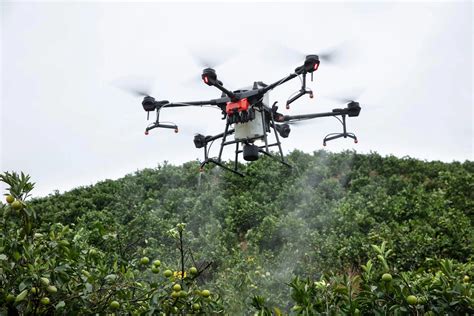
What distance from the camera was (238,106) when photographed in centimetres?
547

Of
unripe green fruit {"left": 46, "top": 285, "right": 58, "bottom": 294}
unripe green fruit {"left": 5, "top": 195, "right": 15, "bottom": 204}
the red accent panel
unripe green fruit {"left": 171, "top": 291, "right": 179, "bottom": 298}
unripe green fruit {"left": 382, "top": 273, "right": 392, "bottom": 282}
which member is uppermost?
the red accent panel

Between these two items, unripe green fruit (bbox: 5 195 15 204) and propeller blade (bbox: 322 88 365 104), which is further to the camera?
propeller blade (bbox: 322 88 365 104)

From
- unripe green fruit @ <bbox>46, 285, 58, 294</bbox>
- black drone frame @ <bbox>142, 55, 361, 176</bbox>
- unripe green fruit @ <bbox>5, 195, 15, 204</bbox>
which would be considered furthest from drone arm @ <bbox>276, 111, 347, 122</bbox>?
unripe green fruit @ <bbox>46, 285, 58, 294</bbox>

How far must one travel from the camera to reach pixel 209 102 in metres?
5.75

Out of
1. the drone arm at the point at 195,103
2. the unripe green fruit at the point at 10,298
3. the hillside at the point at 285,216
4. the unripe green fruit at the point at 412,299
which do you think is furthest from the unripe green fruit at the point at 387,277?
the drone arm at the point at 195,103

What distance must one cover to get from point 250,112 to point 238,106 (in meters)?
0.12

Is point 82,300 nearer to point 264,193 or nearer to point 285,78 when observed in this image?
point 285,78

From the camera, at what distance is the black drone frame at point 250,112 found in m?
5.17

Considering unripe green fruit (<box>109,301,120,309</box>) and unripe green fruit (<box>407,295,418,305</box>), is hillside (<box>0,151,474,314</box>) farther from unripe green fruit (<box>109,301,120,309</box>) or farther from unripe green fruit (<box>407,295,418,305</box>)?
unripe green fruit (<box>407,295,418,305</box>)

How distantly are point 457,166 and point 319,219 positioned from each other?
385cm

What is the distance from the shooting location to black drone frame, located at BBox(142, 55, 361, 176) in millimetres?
5168

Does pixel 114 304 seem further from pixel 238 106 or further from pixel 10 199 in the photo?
pixel 238 106

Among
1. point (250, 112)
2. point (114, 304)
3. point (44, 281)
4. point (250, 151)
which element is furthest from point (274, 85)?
point (44, 281)

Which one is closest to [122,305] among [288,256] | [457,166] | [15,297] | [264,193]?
[15,297]
